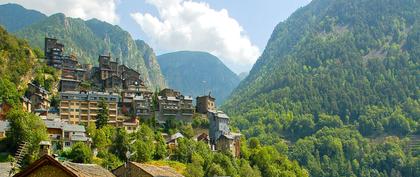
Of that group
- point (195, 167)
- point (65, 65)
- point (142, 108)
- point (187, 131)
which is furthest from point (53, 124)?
point (65, 65)

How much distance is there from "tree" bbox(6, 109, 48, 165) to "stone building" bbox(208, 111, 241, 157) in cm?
4742

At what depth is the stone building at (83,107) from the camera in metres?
123

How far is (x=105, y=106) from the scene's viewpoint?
120375 millimetres

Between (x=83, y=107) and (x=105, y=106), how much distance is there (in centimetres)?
721

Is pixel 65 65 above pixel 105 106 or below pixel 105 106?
above

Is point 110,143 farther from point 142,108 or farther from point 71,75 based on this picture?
point 71,75

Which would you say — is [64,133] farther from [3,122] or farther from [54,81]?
[54,81]

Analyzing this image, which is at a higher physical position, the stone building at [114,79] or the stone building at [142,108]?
the stone building at [114,79]

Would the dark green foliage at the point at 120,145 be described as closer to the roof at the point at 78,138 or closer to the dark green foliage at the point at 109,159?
the dark green foliage at the point at 109,159

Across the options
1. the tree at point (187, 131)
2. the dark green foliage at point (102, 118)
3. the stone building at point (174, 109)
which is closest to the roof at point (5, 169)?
the dark green foliage at point (102, 118)

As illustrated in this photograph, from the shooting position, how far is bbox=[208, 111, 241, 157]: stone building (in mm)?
130637

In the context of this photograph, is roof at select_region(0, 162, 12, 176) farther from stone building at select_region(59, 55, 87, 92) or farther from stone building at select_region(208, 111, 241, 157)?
stone building at select_region(59, 55, 87, 92)

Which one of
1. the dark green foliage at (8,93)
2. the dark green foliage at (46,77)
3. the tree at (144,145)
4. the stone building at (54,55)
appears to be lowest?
the tree at (144,145)

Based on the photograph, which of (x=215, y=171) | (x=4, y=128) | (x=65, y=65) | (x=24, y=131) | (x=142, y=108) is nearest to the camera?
(x=24, y=131)
